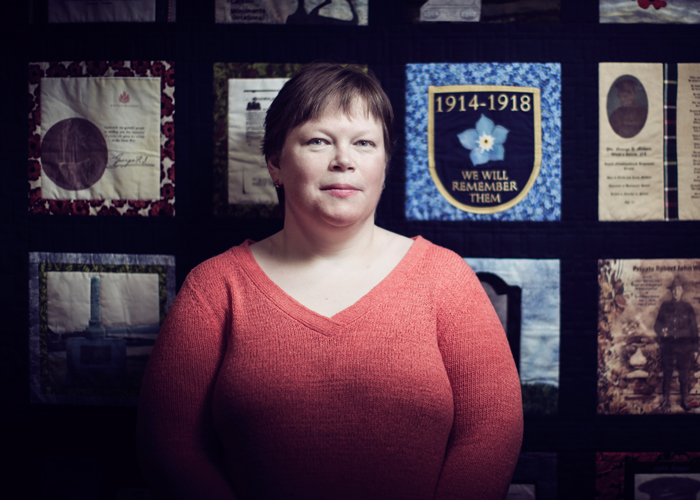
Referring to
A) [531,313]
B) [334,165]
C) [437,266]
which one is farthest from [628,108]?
[334,165]

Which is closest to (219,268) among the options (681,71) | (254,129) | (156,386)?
(156,386)

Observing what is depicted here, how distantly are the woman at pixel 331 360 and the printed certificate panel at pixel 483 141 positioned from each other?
0.91 feet

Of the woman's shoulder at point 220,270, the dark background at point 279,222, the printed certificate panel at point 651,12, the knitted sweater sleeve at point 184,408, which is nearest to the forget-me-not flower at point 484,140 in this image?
the dark background at point 279,222

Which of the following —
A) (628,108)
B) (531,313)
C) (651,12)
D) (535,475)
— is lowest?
(535,475)

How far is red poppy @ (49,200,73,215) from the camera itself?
1.09 meters

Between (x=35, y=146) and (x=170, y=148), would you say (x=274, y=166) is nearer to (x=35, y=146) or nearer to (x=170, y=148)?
(x=170, y=148)

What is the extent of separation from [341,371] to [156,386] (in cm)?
34

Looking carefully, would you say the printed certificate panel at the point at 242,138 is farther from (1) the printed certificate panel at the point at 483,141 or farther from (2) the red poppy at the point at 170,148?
(1) the printed certificate panel at the point at 483,141

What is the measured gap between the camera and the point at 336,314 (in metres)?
0.75

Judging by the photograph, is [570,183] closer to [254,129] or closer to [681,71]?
[681,71]

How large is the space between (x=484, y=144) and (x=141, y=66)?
908 mm

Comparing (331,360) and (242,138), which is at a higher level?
(242,138)

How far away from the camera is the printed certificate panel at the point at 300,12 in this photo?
3.45 ft

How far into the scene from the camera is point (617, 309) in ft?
3.47
